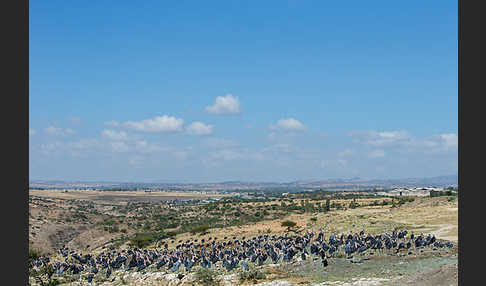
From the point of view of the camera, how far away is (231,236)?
175 ft

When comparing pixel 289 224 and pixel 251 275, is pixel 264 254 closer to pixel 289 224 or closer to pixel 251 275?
pixel 251 275

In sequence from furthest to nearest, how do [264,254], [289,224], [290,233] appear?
[289,224] → [290,233] → [264,254]

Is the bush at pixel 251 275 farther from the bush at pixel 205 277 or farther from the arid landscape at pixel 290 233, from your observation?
the bush at pixel 205 277

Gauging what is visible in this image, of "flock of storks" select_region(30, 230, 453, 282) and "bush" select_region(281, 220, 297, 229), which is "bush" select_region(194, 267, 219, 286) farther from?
"bush" select_region(281, 220, 297, 229)

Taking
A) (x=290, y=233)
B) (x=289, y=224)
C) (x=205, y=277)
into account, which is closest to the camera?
(x=205, y=277)

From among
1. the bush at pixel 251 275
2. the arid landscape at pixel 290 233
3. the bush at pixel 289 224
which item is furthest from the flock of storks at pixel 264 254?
the bush at pixel 289 224

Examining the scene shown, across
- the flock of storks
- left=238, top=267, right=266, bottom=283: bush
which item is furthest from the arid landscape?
the flock of storks

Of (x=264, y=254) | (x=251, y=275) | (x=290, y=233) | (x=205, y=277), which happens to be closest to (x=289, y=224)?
(x=290, y=233)

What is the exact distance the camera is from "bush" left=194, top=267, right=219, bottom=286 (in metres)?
27.8

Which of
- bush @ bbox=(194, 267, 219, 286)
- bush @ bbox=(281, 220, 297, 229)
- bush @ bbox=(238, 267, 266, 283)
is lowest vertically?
bush @ bbox=(281, 220, 297, 229)

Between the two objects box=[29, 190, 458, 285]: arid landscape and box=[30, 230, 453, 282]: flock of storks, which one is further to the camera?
box=[30, 230, 453, 282]: flock of storks

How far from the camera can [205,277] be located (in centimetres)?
2822
